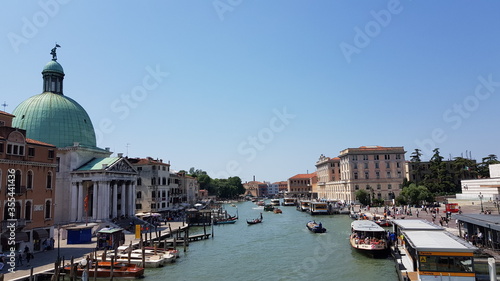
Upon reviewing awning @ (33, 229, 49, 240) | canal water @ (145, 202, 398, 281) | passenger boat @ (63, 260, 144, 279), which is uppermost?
awning @ (33, 229, 49, 240)

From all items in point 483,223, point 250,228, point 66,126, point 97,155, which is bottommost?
point 250,228

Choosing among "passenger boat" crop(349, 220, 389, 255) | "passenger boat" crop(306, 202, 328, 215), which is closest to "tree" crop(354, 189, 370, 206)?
"passenger boat" crop(306, 202, 328, 215)

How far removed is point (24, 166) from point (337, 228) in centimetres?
4231

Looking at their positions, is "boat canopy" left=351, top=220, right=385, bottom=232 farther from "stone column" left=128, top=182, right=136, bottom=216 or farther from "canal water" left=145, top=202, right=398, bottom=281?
"stone column" left=128, top=182, right=136, bottom=216

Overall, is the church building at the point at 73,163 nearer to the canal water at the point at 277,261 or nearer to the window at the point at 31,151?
the canal water at the point at 277,261

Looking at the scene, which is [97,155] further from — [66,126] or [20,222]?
[20,222]

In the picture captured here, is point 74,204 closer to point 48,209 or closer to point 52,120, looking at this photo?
point 52,120

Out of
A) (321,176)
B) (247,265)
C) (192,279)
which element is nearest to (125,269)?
(192,279)

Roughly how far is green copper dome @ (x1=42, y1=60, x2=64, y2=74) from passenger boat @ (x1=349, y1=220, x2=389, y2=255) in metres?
52.6

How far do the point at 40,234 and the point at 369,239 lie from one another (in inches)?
1248

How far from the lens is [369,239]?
113 feet

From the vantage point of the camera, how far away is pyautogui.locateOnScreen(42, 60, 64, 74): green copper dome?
2290 inches

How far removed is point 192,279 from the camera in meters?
27.5

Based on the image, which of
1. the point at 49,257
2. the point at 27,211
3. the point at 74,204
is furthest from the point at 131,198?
the point at 49,257
